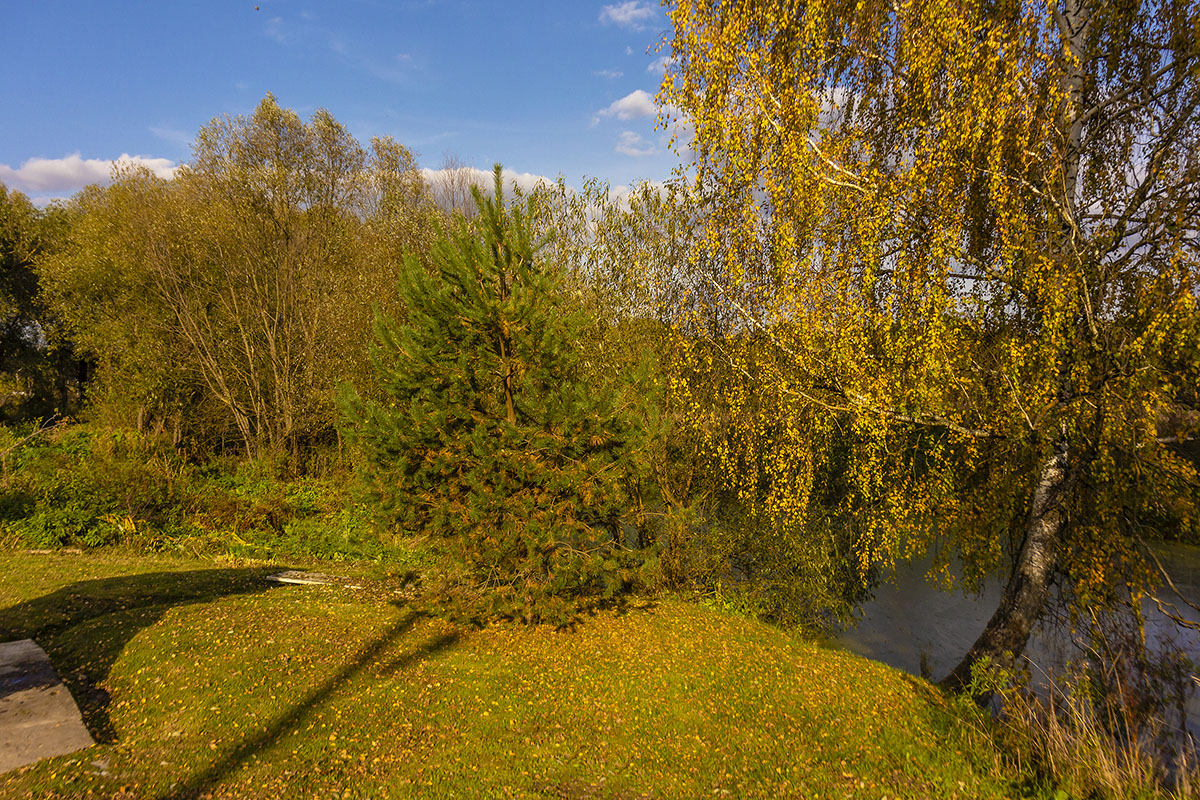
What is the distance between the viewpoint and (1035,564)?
7.71 m

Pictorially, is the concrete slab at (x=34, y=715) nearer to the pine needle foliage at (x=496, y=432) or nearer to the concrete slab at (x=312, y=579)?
the pine needle foliage at (x=496, y=432)

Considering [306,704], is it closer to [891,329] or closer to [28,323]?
[891,329]

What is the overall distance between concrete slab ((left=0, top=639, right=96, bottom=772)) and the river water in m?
11.8

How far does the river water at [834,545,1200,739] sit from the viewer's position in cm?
1040

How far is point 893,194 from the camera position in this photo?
7480 millimetres

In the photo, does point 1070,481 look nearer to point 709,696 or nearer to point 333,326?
point 709,696

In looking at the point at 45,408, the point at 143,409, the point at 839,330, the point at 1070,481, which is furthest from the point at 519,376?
the point at 45,408

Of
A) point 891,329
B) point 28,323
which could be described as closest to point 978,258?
point 891,329

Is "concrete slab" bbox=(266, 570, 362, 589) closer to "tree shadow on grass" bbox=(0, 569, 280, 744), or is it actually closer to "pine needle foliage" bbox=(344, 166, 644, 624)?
"tree shadow on grass" bbox=(0, 569, 280, 744)

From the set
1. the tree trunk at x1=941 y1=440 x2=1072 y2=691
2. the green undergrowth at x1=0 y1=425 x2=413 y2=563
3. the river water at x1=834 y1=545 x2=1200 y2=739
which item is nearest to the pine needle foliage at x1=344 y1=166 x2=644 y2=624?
the green undergrowth at x1=0 y1=425 x2=413 y2=563

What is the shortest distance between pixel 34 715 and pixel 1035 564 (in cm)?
1074

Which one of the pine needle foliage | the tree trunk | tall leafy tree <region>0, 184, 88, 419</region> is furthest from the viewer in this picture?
tall leafy tree <region>0, 184, 88, 419</region>

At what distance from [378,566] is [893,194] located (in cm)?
1175

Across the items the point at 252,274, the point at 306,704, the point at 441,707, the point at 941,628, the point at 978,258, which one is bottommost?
the point at 941,628
